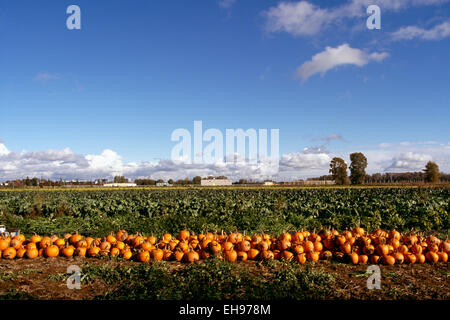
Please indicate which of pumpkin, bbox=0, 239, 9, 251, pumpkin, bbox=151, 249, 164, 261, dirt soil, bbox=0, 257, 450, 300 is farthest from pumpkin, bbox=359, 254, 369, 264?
pumpkin, bbox=0, 239, 9, 251

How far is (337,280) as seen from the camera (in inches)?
239

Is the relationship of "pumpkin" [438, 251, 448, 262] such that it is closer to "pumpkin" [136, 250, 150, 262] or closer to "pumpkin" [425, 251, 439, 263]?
"pumpkin" [425, 251, 439, 263]

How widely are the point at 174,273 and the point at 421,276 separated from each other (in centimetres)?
474

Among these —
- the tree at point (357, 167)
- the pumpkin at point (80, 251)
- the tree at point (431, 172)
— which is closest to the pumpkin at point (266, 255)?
the pumpkin at point (80, 251)

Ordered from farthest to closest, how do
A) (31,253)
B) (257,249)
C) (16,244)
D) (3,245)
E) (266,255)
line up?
1. (16,244)
2. (3,245)
3. (31,253)
4. (257,249)
5. (266,255)

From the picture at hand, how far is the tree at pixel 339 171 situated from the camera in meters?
106

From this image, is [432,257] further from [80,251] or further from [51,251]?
[51,251]

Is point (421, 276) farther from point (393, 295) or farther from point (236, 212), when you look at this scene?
point (236, 212)

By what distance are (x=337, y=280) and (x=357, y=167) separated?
106388 millimetres

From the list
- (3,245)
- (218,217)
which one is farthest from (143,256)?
(218,217)

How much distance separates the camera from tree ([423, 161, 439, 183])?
333ft

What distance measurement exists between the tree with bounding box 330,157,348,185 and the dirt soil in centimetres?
10360
